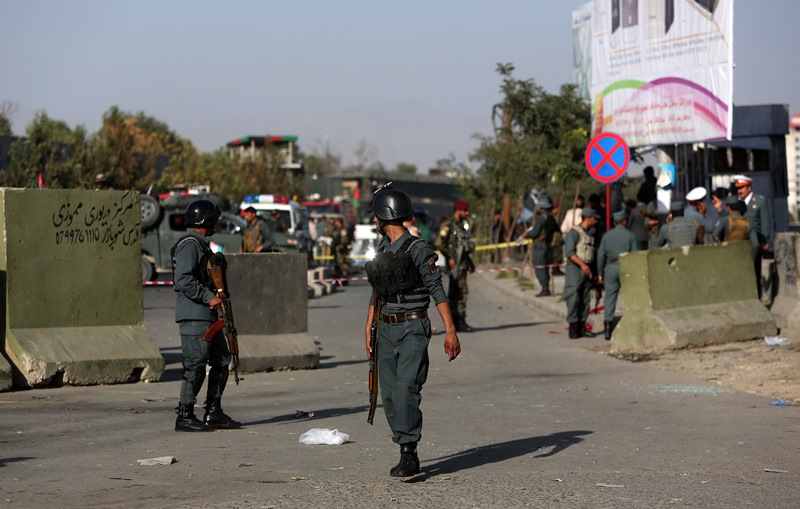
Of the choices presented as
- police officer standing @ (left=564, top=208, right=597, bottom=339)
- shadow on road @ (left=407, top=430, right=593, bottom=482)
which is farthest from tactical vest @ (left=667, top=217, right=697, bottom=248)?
shadow on road @ (left=407, top=430, right=593, bottom=482)

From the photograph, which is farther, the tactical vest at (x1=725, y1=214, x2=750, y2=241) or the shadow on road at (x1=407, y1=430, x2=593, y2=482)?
the tactical vest at (x1=725, y1=214, x2=750, y2=241)

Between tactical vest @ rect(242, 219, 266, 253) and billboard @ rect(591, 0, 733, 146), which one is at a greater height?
billboard @ rect(591, 0, 733, 146)

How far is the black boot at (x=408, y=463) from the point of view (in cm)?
682

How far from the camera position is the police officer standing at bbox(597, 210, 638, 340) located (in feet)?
51.9

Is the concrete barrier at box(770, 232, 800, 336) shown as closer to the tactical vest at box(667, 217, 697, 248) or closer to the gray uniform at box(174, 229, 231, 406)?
the tactical vest at box(667, 217, 697, 248)

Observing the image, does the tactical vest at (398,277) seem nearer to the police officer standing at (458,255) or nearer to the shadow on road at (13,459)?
the shadow on road at (13,459)

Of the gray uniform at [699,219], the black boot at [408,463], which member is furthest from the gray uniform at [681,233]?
the black boot at [408,463]

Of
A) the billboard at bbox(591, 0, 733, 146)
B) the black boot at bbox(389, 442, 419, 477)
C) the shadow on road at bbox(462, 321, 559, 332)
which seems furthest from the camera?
the billboard at bbox(591, 0, 733, 146)

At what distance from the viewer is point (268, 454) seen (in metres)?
7.79

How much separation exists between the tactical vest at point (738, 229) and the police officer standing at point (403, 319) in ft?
33.8

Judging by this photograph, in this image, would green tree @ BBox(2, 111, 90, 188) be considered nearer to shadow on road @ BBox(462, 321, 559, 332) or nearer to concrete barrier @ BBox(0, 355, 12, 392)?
shadow on road @ BBox(462, 321, 559, 332)

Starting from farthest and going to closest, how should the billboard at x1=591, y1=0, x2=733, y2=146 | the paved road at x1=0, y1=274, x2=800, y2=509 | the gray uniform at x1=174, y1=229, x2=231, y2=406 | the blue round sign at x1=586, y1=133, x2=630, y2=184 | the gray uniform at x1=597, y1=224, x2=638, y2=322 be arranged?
1. the billboard at x1=591, y1=0, x2=733, y2=146
2. the blue round sign at x1=586, y1=133, x2=630, y2=184
3. the gray uniform at x1=597, y1=224, x2=638, y2=322
4. the gray uniform at x1=174, y1=229, x2=231, y2=406
5. the paved road at x1=0, y1=274, x2=800, y2=509

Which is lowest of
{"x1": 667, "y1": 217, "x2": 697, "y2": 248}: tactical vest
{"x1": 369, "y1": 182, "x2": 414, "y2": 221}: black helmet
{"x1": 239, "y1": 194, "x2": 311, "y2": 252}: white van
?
{"x1": 667, "y1": 217, "x2": 697, "y2": 248}: tactical vest

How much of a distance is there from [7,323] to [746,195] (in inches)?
417
